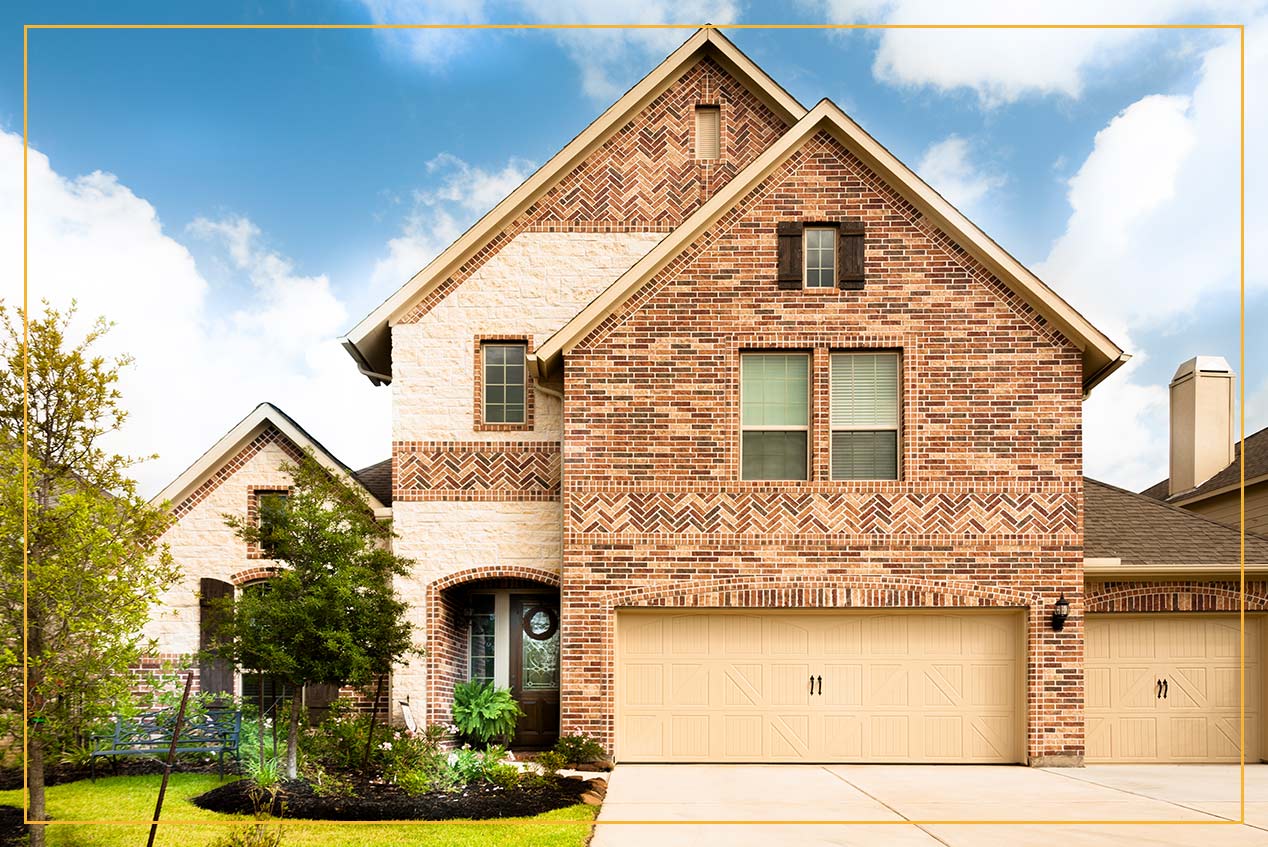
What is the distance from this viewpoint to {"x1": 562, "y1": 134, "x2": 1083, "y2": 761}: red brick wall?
14.1m

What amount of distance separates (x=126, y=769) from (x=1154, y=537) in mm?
14131

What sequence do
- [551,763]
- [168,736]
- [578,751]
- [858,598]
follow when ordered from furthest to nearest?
[858,598] → [578,751] → [168,736] → [551,763]

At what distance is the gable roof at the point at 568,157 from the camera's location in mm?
15852

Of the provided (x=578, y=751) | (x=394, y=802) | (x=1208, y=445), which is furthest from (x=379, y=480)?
(x=1208, y=445)

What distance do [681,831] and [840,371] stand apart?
6.88 m

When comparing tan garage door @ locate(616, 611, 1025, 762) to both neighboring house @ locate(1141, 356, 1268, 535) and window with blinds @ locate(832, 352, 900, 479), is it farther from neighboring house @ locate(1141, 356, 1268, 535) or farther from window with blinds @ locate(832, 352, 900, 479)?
neighboring house @ locate(1141, 356, 1268, 535)

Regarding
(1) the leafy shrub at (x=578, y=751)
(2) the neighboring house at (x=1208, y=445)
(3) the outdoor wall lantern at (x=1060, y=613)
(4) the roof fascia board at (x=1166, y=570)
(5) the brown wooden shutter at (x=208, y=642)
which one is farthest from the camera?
(2) the neighboring house at (x=1208, y=445)

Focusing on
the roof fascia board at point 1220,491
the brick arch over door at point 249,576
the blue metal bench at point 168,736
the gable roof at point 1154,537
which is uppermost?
the roof fascia board at point 1220,491

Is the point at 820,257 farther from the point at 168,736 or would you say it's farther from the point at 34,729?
the point at 34,729

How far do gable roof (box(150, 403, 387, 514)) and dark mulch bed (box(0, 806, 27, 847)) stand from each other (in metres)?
5.74

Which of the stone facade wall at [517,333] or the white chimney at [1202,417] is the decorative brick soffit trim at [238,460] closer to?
the stone facade wall at [517,333]

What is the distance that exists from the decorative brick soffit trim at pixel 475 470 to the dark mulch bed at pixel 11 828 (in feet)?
20.2

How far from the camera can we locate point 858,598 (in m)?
14.1

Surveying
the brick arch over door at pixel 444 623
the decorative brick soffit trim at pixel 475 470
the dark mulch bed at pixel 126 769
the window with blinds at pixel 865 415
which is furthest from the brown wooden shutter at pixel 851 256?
the dark mulch bed at pixel 126 769
